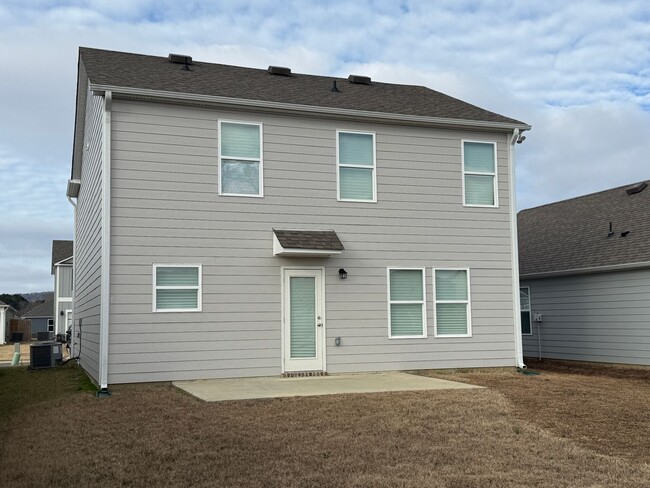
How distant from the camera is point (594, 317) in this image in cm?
1597

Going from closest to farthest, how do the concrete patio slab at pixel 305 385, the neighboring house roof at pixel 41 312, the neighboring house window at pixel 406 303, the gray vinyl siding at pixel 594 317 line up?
1. the concrete patio slab at pixel 305 385
2. the neighboring house window at pixel 406 303
3. the gray vinyl siding at pixel 594 317
4. the neighboring house roof at pixel 41 312

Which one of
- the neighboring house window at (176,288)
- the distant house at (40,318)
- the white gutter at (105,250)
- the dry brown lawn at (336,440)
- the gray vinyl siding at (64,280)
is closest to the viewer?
the dry brown lawn at (336,440)

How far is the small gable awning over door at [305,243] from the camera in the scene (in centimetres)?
1147

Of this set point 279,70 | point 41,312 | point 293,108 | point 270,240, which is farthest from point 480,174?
point 41,312

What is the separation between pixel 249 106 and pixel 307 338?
166 inches

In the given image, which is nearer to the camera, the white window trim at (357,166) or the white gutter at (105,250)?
the white gutter at (105,250)

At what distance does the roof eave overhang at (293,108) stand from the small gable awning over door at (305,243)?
2.19 metres

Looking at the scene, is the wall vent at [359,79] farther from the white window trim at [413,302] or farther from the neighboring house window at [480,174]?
the white window trim at [413,302]

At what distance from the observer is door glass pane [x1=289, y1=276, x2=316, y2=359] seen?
39.1 ft

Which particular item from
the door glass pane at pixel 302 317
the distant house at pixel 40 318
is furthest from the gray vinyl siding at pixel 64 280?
the door glass pane at pixel 302 317

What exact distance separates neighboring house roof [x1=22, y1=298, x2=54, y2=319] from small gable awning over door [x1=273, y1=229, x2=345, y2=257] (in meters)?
43.1

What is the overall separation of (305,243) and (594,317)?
8.17 m

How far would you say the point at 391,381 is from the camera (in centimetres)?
1102

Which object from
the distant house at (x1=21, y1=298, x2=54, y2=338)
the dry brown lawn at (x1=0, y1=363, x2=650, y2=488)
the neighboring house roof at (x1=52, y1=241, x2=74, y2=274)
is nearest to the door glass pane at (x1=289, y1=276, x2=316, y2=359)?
the dry brown lawn at (x1=0, y1=363, x2=650, y2=488)
